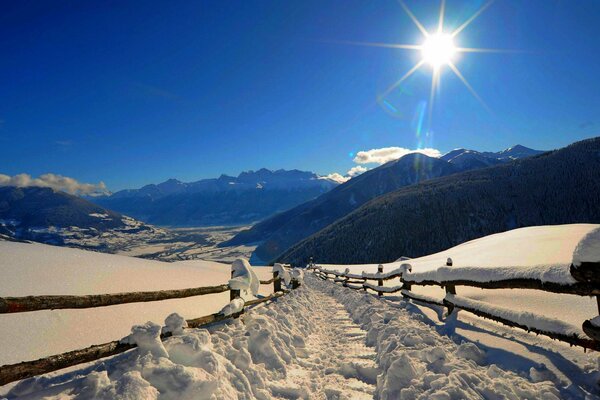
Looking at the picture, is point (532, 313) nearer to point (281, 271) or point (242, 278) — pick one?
point (242, 278)

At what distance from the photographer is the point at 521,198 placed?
163m

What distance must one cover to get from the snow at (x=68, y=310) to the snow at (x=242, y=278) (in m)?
1.27

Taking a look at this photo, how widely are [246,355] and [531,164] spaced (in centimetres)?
22560

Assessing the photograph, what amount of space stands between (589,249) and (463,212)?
176365mm

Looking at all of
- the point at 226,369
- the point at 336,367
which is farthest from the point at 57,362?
the point at 336,367

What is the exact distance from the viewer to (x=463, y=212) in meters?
160

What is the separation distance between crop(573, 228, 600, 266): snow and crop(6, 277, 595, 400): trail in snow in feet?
4.48

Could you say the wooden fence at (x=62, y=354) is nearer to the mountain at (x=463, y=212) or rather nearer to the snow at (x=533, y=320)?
the snow at (x=533, y=320)

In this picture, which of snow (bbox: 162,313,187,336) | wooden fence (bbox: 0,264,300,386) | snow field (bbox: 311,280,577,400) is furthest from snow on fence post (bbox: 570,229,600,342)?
wooden fence (bbox: 0,264,300,386)

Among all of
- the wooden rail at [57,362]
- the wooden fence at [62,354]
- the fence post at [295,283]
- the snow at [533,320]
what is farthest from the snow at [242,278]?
the fence post at [295,283]

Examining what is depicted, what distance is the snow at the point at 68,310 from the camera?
375cm

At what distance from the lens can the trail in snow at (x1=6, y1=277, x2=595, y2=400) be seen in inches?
120

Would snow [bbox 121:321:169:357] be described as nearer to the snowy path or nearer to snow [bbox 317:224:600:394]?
the snowy path

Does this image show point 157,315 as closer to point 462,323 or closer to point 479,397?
point 479,397
